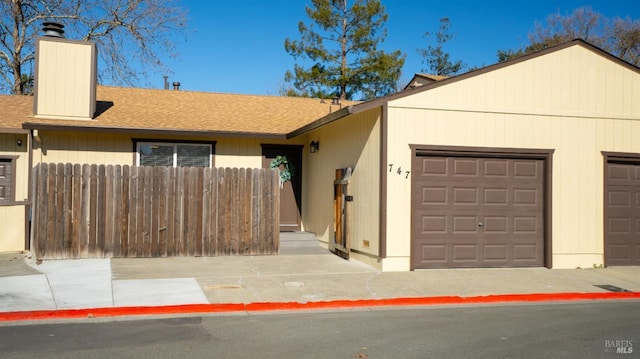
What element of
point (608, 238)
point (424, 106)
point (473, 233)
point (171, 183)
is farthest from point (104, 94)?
point (608, 238)

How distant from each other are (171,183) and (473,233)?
21.4 feet

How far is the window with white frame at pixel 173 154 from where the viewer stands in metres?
15.4

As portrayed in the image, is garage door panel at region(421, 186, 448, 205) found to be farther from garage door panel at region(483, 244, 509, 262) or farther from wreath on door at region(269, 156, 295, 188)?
wreath on door at region(269, 156, 295, 188)

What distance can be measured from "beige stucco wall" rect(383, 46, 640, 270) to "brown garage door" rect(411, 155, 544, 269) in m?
0.32

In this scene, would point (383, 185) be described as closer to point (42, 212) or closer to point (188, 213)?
point (188, 213)

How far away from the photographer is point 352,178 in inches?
528

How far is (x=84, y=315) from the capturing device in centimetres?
789

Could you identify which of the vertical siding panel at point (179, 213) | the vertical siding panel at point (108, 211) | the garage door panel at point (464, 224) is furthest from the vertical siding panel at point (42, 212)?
the garage door panel at point (464, 224)

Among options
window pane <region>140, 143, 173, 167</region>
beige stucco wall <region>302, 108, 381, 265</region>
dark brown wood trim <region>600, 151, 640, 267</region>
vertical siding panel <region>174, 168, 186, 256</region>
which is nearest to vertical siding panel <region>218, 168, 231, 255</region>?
vertical siding panel <region>174, 168, 186, 256</region>

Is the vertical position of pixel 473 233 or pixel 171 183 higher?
pixel 171 183

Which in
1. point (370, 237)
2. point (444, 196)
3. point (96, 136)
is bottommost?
point (370, 237)

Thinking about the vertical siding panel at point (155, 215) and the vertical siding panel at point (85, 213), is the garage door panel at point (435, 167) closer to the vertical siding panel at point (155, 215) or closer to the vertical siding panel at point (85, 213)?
the vertical siding panel at point (155, 215)

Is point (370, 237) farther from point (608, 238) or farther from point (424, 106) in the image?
point (608, 238)
